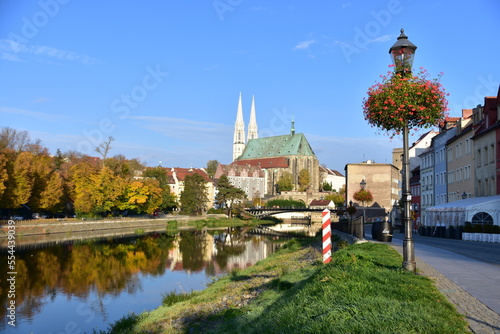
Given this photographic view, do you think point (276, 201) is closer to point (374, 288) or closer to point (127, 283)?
point (127, 283)

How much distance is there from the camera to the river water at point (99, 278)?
61.0 ft

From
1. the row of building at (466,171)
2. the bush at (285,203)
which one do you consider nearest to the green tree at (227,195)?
the bush at (285,203)

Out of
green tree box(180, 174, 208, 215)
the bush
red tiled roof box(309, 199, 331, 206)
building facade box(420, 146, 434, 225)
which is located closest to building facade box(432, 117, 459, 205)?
building facade box(420, 146, 434, 225)

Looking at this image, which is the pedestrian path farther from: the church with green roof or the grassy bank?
the church with green roof

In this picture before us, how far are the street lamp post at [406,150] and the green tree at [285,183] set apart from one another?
152m

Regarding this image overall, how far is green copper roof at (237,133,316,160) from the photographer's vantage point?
18262 cm

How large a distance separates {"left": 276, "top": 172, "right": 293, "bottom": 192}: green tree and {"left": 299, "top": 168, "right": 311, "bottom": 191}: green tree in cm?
351

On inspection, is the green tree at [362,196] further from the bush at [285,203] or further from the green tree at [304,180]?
the green tree at [304,180]

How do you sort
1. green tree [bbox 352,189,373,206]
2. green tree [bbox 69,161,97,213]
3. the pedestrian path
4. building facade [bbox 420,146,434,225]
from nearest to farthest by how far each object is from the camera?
the pedestrian path < green tree [bbox 352,189,373,206] < building facade [bbox 420,146,434,225] < green tree [bbox 69,161,97,213]

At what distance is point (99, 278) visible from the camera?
2784cm

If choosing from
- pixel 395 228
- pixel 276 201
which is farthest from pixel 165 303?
pixel 276 201

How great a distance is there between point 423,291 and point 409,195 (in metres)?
3.37

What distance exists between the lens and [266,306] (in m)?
12.4

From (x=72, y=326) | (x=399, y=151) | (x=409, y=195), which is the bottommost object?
(x=72, y=326)
